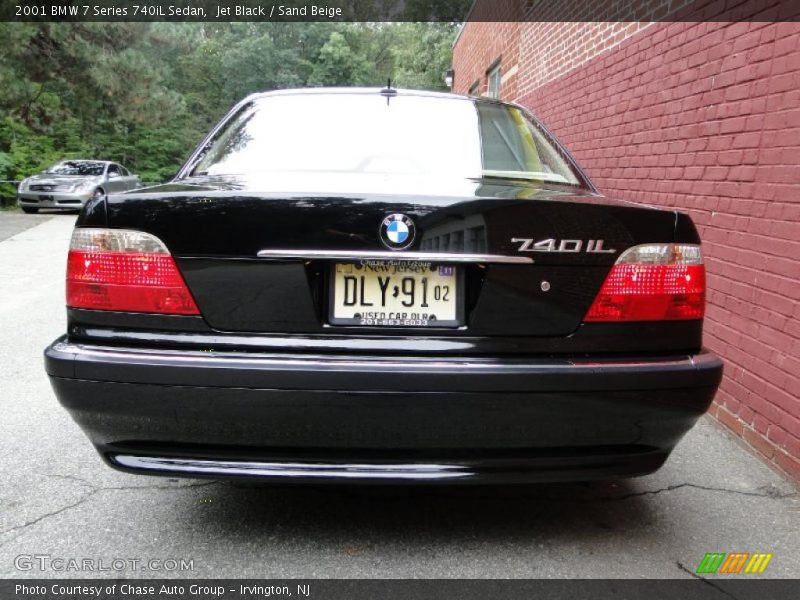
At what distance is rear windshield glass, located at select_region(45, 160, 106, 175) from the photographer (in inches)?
685

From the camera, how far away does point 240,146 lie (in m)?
2.85

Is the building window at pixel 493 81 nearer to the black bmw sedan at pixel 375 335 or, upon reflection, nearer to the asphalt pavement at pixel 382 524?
the asphalt pavement at pixel 382 524

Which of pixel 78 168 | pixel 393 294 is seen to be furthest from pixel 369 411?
pixel 78 168

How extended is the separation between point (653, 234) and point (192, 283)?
1.44m

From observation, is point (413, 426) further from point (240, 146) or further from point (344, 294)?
point (240, 146)

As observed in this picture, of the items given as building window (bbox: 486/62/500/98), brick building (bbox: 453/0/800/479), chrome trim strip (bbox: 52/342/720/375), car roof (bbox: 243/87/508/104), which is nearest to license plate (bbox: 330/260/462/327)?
chrome trim strip (bbox: 52/342/720/375)

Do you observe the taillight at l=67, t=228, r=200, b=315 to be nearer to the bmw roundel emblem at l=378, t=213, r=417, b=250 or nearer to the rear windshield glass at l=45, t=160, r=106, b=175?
the bmw roundel emblem at l=378, t=213, r=417, b=250

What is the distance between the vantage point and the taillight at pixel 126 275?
2.05 m

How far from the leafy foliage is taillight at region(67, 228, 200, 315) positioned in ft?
56.8

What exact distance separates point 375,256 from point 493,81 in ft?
40.4

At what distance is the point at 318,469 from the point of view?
6.75 ft

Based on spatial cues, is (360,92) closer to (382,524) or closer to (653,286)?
(653,286)

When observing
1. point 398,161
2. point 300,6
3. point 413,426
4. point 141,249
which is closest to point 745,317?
point 398,161

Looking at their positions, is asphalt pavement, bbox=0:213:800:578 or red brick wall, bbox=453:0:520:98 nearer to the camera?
asphalt pavement, bbox=0:213:800:578
